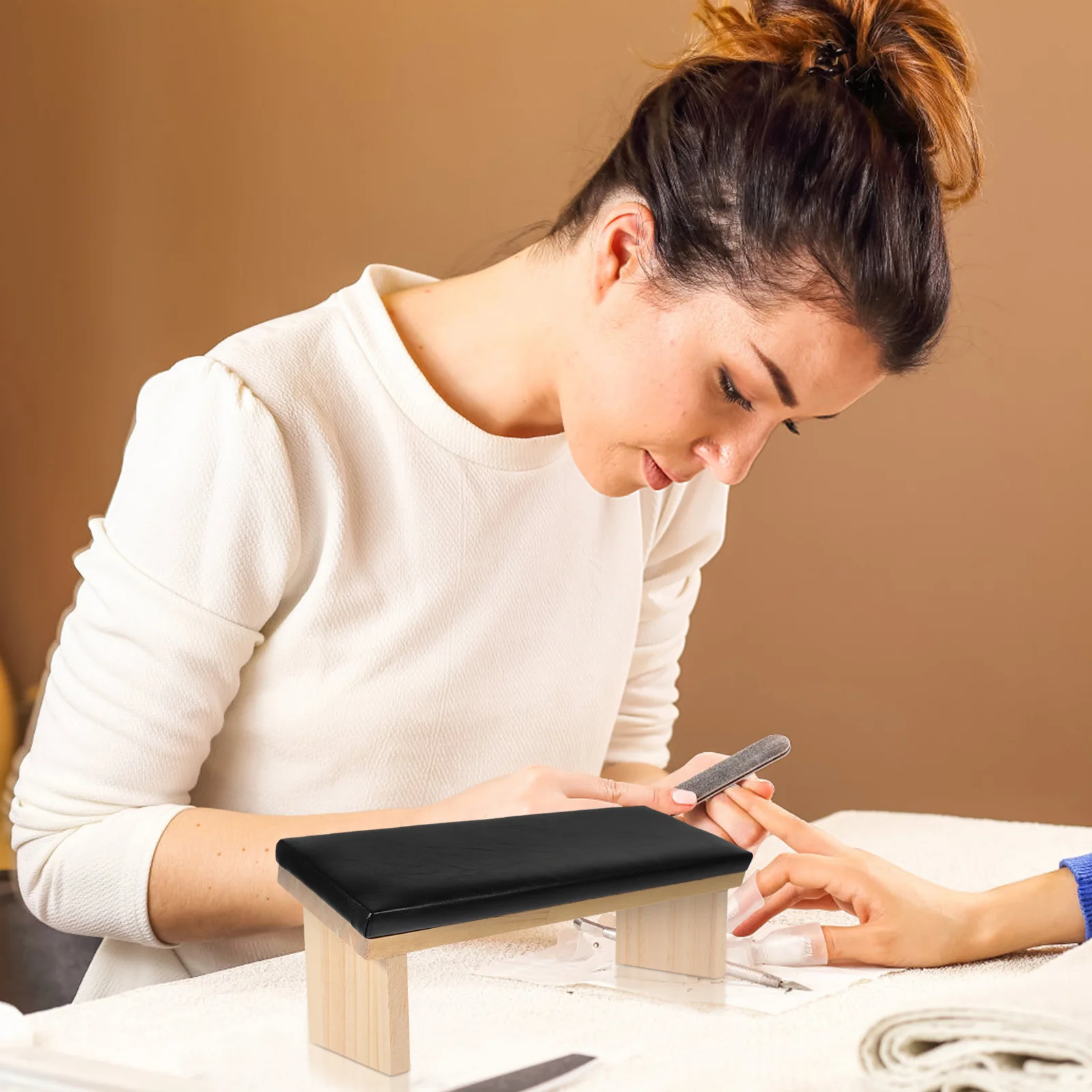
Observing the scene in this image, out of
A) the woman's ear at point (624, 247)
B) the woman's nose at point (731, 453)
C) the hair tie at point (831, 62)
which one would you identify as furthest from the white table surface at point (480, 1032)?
the hair tie at point (831, 62)

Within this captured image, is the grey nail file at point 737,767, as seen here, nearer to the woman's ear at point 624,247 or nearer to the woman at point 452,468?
the woman at point 452,468

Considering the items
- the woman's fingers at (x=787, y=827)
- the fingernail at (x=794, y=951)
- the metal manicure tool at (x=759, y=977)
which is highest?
the woman's fingers at (x=787, y=827)

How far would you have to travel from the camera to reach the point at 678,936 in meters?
0.80

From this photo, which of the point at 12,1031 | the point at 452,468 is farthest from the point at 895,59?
the point at 12,1031

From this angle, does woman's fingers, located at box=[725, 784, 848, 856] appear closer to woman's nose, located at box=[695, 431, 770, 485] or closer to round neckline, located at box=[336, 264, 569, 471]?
woman's nose, located at box=[695, 431, 770, 485]

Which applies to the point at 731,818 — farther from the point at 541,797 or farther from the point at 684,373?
the point at 684,373

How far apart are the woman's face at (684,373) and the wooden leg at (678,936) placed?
35 centimetres

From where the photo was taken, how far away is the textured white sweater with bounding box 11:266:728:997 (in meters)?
0.96

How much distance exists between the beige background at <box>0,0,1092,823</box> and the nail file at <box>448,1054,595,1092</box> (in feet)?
6.31

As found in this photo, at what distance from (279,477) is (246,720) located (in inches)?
8.5

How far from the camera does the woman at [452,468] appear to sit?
36.5 inches

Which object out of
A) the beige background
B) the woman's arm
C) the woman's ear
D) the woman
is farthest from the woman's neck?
the beige background

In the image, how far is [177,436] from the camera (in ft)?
3.25

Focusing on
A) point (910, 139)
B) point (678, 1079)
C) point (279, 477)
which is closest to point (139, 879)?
point (279, 477)
